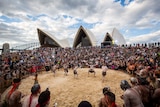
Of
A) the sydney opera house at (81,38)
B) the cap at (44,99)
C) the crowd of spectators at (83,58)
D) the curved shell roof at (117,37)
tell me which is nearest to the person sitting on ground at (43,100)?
the cap at (44,99)

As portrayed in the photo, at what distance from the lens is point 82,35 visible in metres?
43.8

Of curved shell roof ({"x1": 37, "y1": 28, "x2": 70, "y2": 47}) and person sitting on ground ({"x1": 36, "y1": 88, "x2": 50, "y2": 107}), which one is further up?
curved shell roof ({"x1": 37, "y1": 28, "x2": 70, "y2": 47})

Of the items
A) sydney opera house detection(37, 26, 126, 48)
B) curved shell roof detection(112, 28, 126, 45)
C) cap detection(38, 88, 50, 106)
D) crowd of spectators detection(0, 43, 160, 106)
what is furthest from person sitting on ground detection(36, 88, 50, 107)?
curved shell roof detection(112, 28, 126, 45)

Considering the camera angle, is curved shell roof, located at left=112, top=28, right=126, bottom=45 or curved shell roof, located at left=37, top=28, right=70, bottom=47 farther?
curved shell roof, located at left=112, top=28, right=126, bottom=45

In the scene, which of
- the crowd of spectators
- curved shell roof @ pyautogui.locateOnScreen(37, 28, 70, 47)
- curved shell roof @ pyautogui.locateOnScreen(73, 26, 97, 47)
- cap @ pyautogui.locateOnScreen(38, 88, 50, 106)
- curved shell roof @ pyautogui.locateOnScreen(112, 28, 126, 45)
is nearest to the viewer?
cap @ pyautogui.locateOnScreen(38, 88, 50, 106)

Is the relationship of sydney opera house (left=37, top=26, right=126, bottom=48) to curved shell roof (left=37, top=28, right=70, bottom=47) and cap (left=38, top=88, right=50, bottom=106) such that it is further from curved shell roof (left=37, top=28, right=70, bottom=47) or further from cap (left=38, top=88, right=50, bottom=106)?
cap (left=38, top=88, right=50, bottom=106)

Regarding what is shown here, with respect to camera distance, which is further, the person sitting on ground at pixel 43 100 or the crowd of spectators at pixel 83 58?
the crowd of spectators at pixel 83 58

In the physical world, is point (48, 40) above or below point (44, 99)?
above

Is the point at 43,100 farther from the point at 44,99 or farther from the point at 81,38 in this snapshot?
the point at 81,38

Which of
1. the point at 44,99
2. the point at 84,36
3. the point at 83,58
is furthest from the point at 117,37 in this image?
the point at 44,99

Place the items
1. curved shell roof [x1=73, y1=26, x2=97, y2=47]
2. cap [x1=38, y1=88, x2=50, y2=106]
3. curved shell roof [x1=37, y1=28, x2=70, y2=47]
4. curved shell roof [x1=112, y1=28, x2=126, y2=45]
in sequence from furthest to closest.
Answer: curved shell roof [x1=112, y1=28, x2=126, y2=45]
curved shell roof [x1=37, y1=28, x2=70, y2=47]
curved shell roof [x1=73, y1=26, x2=97, y2=47]
cap [x1=38, y1=88, x2=50, y2=106]

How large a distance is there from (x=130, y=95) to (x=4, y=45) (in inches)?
730

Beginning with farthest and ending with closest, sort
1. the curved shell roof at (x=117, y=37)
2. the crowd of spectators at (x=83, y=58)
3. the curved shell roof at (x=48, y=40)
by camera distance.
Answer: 1. the curved shell roof at (x=117, y=37)
2. the curved shell roof at (x=48, y=40)
3. the crowd of spectators at (x=83, y=58)

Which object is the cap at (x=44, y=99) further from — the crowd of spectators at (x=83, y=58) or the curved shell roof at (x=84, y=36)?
the curved shell roof at (x=84, y=36)
